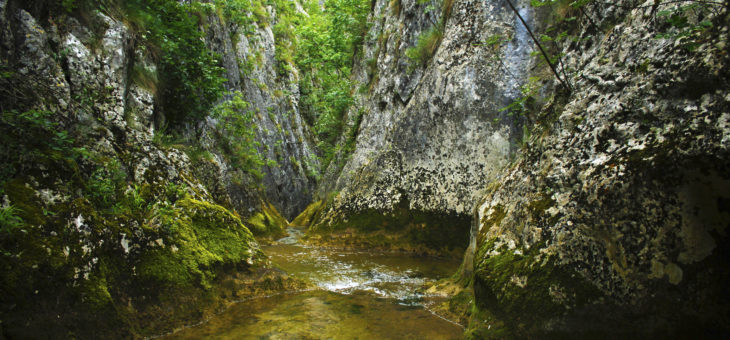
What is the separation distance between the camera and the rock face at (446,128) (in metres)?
9.07

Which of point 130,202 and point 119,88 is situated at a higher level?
point 119,88

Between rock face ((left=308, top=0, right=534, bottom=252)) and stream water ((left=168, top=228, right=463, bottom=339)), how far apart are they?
8.20ft

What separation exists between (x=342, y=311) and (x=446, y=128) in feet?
21.5

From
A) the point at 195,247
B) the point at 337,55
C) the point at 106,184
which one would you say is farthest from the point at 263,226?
the point at 337,55

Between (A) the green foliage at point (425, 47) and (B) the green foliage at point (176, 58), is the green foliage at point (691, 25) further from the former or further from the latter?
(B) the green foliage at point (176, 58)

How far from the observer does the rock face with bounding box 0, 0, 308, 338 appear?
3166 millimetres

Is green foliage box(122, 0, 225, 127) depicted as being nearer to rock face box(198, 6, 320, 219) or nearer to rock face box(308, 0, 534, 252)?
rock face box(198, 6, 320, 219)

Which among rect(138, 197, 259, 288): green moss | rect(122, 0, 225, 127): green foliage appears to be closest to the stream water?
rect(138, 197, 259, 288): green moss

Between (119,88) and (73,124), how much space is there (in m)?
2.06

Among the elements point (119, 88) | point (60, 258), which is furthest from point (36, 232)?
point (119, 88)

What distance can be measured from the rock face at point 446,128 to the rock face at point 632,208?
508 cm

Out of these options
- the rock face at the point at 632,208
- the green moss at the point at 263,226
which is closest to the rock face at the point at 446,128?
the green moss at the point at 263,226

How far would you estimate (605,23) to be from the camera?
5.15 meters

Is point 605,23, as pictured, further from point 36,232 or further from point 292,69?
point 292,69
